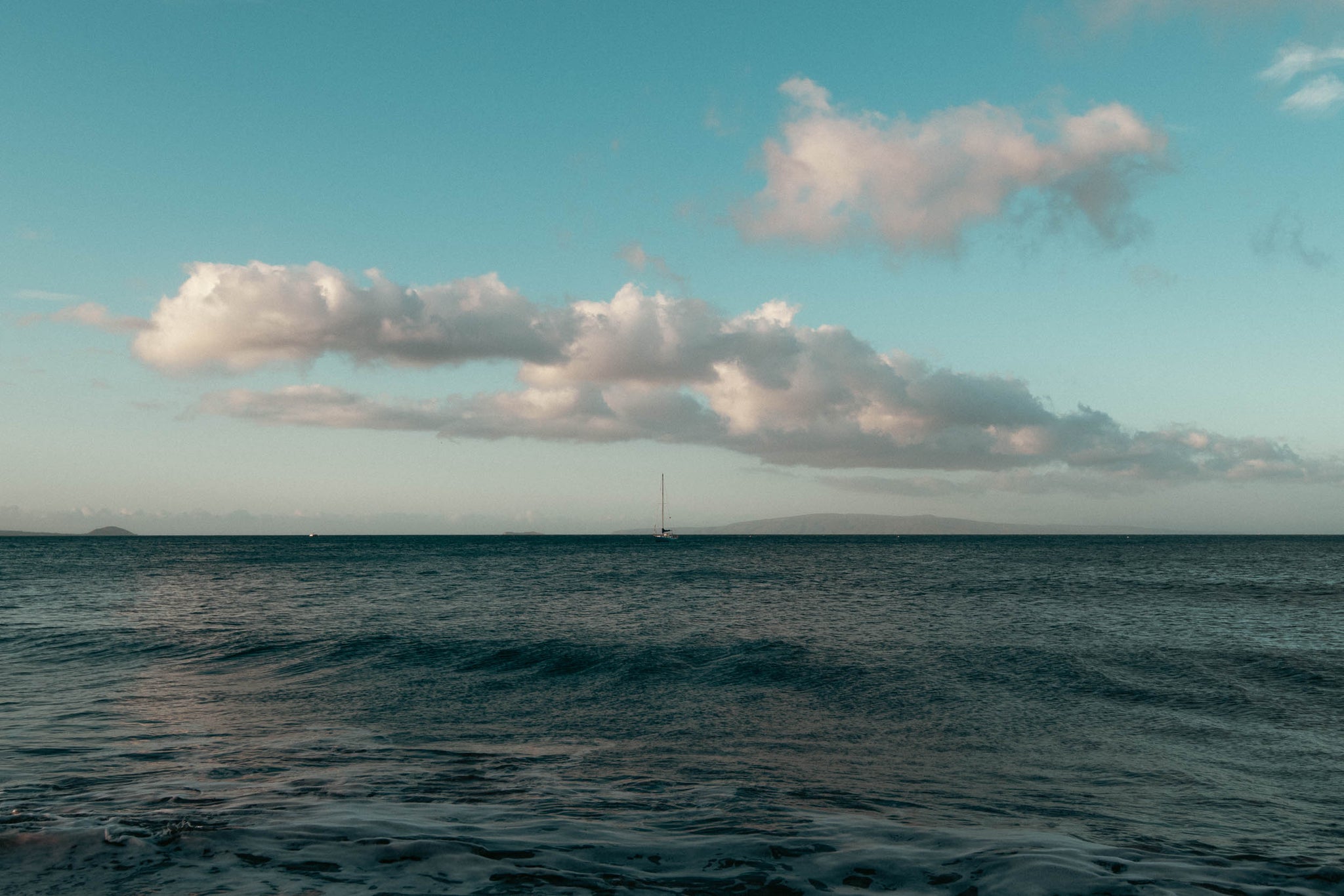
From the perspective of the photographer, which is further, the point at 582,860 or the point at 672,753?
the point at 672,753

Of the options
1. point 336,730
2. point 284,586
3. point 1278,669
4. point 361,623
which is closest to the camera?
point 336,730

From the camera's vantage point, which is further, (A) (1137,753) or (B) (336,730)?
(B) (336,730)

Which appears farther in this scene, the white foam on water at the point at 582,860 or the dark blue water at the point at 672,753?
the dark blue water at the point at 672,753

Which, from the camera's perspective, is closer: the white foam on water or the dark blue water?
the white foam on water

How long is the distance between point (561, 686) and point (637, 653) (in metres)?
5.83

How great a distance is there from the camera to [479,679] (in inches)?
921

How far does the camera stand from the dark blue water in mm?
8828

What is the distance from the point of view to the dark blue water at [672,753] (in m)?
8.83

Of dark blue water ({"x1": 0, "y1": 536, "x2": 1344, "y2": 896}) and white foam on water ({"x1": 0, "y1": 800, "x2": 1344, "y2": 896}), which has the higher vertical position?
white foam on water ({"x1": 0, "y1": 800, "x2": 1344, "y2": 896})

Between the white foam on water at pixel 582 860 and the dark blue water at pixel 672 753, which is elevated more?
the white foam on water at pixel 582 860

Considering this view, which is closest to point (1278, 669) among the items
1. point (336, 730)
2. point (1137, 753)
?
point (1137, 753)

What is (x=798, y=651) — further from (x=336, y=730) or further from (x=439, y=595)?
(x=439, y=595)

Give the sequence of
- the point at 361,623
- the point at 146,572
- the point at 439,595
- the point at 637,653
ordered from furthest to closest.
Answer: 1. the point at 146,572
2. the point at 439,595
3. the point at 361,623
4. the point at 637,653

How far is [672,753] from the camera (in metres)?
15.2
